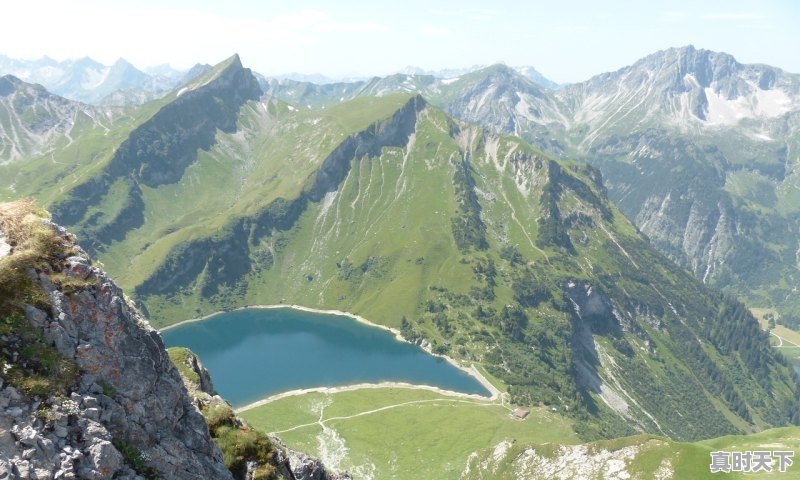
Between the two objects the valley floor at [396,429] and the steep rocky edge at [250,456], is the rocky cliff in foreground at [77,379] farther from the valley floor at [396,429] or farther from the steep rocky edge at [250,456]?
the valley floor at [396,429]

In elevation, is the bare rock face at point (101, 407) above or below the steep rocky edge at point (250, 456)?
above

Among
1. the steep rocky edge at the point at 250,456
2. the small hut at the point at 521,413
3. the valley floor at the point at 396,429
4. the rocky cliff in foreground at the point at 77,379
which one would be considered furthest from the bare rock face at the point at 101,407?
the small hut at the point at 521,413

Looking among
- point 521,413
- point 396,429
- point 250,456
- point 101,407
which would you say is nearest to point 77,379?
point 101,407

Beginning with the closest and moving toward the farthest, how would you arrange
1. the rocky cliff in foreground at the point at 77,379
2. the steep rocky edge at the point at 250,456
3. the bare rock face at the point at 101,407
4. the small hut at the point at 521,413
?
the bare rock face at the point at 101,407
the rocky cliff in foreground at the point at 77,379
the steep rocky edge at the point at 250,456
the small hut at the point at 521,413

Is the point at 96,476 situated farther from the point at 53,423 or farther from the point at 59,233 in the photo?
the point at 59,233

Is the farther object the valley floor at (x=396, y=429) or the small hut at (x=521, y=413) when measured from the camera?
the small hut at (x=521, y=413)

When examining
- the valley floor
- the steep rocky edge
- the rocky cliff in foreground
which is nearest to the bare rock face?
the rocky cliff in foreground

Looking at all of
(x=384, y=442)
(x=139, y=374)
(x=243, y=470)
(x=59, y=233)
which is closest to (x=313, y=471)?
(x=243, y=470)

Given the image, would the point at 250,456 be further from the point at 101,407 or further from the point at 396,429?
the point at 396,429

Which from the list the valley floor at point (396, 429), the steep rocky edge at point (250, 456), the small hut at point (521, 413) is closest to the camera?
the steep rocky edge at point (250, 456)
